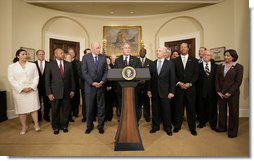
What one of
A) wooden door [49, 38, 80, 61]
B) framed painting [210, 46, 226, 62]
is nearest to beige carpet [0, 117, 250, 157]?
framed painting [210, 46, 226, 62]

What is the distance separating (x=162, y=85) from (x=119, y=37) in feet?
14.2

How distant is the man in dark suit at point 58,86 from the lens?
11.5ft

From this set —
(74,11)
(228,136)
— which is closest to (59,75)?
(228,136)

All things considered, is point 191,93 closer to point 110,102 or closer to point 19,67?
point 110,102

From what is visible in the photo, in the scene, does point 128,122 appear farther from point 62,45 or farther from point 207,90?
point 62,45

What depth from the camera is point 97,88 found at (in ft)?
11.4

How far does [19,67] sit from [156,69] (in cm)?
234

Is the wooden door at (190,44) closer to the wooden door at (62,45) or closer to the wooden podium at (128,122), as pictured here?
the wooden door at (62,45)

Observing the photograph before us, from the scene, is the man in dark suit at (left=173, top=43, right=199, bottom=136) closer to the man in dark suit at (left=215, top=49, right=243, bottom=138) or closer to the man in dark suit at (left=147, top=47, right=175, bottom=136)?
the man in dark suit at (left=147, top=47, right=175, bottom=136)

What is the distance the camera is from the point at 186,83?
11.4 ft

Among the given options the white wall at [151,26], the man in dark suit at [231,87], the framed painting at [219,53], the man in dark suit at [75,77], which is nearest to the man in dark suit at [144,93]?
the man in dark suit at [75,77]

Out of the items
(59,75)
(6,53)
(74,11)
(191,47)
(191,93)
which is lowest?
(191,93)

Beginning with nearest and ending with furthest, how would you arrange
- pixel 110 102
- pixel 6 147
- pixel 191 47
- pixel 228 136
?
pixel 6 147, pixel 228 136, pixel 110 102, pixel 191 47

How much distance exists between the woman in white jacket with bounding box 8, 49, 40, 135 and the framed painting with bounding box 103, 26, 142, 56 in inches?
156
